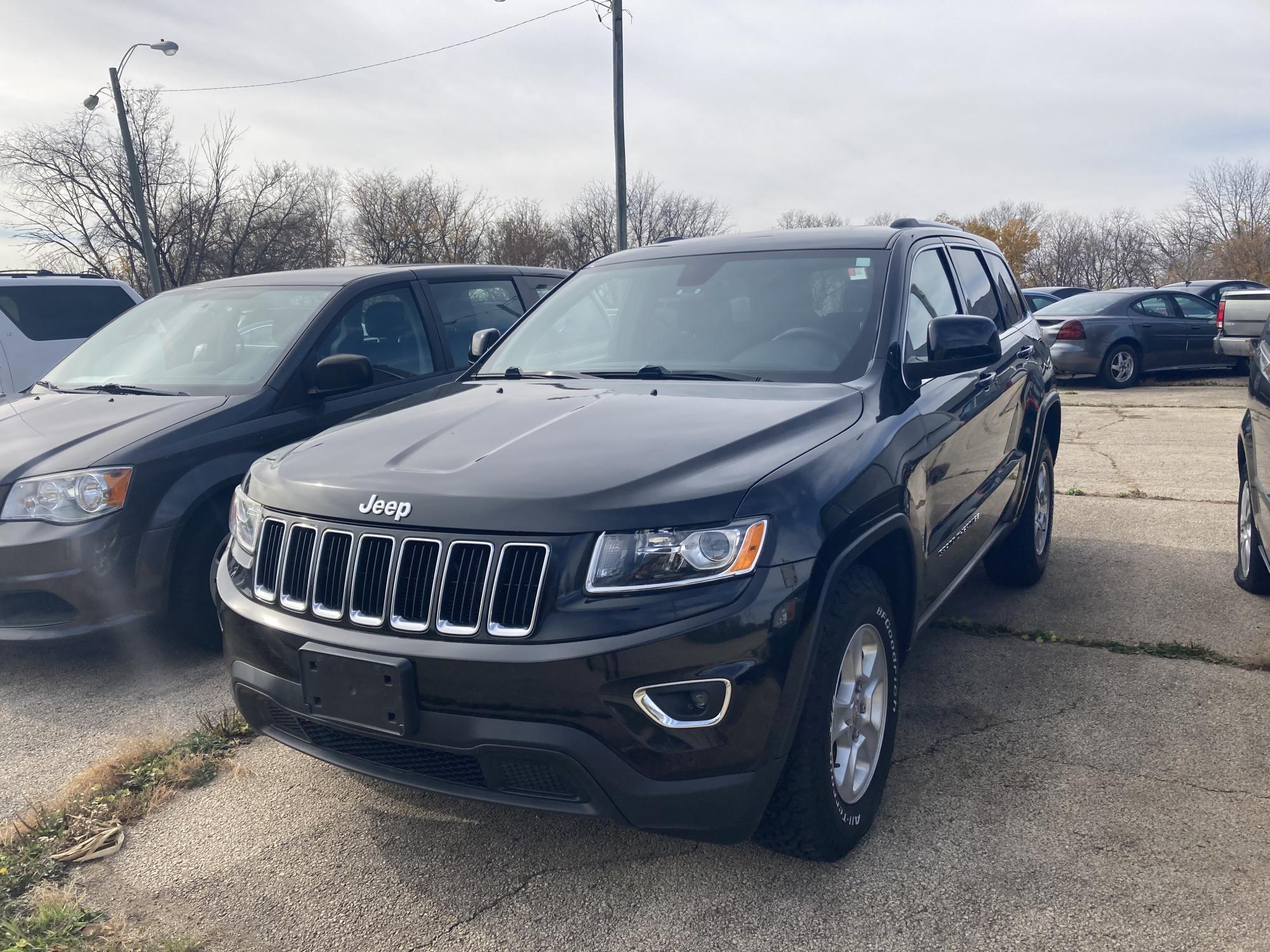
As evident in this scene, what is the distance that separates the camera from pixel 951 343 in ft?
10.8

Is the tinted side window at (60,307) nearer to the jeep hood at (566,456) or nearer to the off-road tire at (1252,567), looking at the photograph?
the jeep hood at (566,456)

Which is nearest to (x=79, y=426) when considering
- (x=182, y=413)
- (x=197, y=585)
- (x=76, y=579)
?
(x=182, y=413)

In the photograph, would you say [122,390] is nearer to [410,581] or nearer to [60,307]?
[410,581]

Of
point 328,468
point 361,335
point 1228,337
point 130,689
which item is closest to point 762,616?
point 328,468

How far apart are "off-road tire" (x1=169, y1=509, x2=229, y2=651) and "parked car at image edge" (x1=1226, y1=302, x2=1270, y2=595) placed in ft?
15.1

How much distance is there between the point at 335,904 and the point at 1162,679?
3.18 meters

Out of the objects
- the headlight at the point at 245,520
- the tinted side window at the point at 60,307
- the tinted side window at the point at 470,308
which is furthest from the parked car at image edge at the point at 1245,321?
the tinted side window at the point at 60,307

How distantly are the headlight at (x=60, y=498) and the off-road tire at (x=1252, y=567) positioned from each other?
5094 mm

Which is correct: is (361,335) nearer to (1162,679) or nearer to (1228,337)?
(1162,679)

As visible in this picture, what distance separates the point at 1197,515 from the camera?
6.55 m

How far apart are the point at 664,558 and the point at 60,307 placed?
29.3 ft

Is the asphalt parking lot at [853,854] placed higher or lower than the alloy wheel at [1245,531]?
lower

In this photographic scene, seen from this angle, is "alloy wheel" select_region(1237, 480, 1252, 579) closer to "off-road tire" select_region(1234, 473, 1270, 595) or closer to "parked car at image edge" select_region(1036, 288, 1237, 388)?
"off-road tire" select_region(1234, 473, 1270, 595)

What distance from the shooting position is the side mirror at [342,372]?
185 inches
